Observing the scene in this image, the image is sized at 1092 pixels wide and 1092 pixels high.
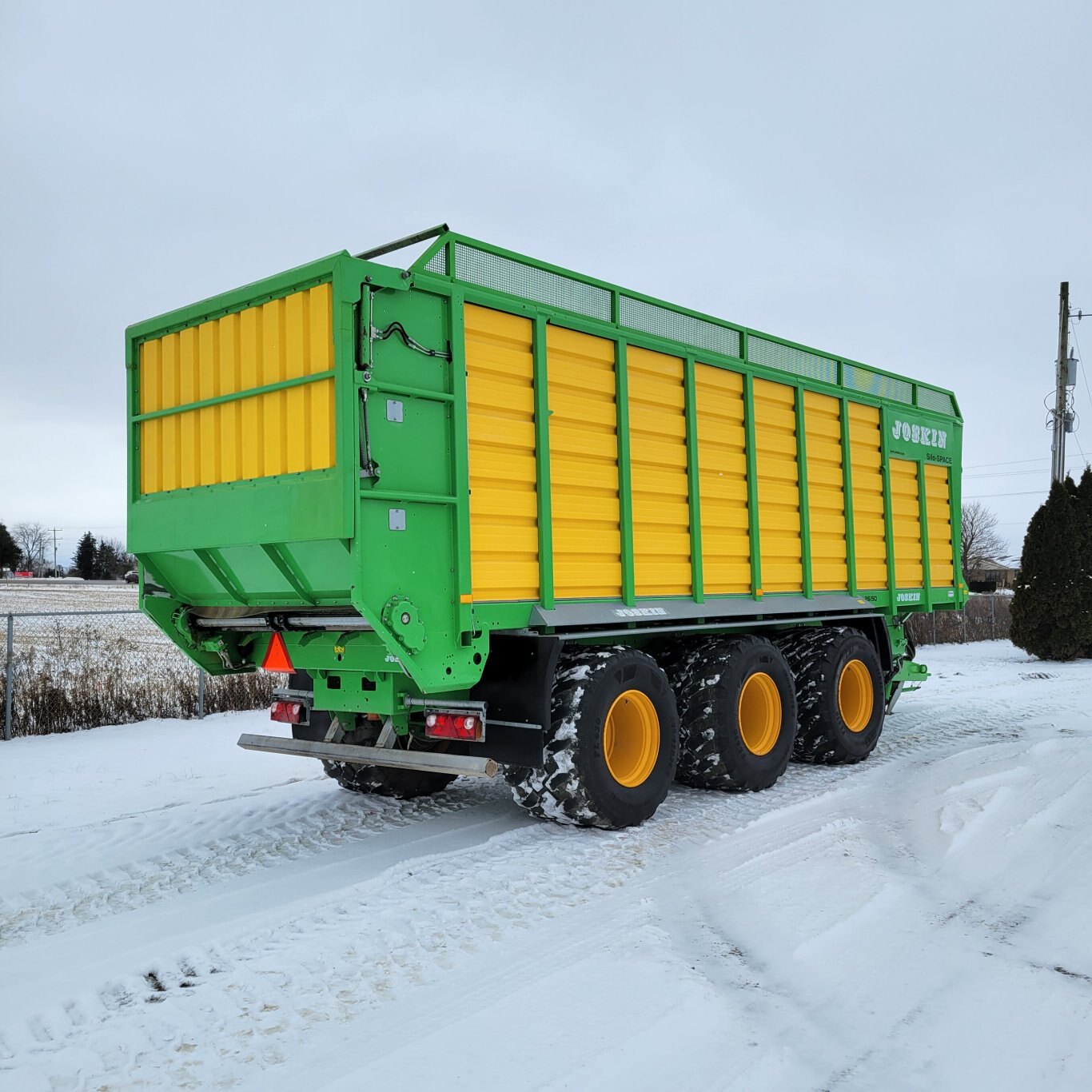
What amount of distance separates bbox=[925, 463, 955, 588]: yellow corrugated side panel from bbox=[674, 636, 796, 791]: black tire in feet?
12.1

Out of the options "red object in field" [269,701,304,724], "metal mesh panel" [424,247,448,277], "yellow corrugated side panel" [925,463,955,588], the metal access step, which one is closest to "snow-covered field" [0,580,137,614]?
"red object in field" [269,701,304,724]

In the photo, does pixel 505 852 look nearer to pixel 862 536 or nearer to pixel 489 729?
pixel 489 729

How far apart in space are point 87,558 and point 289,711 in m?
87.8

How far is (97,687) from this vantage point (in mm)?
10422

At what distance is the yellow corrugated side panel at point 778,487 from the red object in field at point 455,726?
10.3 feet

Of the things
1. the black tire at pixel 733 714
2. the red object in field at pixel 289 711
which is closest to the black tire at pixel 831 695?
the black tire at pixel 733 714

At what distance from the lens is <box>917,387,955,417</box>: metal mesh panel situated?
10.3 m

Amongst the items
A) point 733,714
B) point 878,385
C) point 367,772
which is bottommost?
point 367,772

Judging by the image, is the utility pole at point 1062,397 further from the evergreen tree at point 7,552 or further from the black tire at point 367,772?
the evergreen tree at point 7,552

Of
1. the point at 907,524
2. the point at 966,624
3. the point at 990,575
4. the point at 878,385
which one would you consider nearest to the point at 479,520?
the point at 878,385

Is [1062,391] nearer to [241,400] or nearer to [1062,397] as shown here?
[1062,397]

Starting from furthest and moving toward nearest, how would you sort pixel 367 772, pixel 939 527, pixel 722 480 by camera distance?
pixel 939 527
pixel 722 480
pixel 367 772

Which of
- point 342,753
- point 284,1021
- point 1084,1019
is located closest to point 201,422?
point 342,753

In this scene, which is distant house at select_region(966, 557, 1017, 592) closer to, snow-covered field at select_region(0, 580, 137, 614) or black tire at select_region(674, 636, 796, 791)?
snow-covered field at select_region(0, 580, 137, 614)
